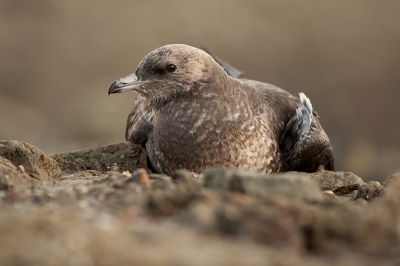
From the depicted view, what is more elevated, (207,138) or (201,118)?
(201,118)

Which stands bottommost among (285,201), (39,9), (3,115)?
(3,115)

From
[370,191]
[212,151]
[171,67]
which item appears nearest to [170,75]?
[171,67]

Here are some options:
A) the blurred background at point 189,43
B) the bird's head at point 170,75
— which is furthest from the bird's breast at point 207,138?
the blurred background at point 189,43

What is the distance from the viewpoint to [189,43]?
1700 centimetres

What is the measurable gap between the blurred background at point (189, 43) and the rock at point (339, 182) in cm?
857

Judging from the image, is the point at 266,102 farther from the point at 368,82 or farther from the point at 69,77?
the point at 69,77

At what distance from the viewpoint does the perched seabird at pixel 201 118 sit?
6.11m

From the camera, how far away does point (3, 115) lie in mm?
15984

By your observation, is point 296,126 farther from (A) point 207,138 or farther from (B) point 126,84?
(B) point 126,84

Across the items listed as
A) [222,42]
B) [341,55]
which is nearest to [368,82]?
[341,55]

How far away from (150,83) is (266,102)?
118 centimetres

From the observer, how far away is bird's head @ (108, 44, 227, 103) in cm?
627

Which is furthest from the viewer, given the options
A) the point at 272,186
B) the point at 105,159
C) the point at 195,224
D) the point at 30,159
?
the point at 105,159

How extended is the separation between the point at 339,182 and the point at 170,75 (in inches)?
64.8
